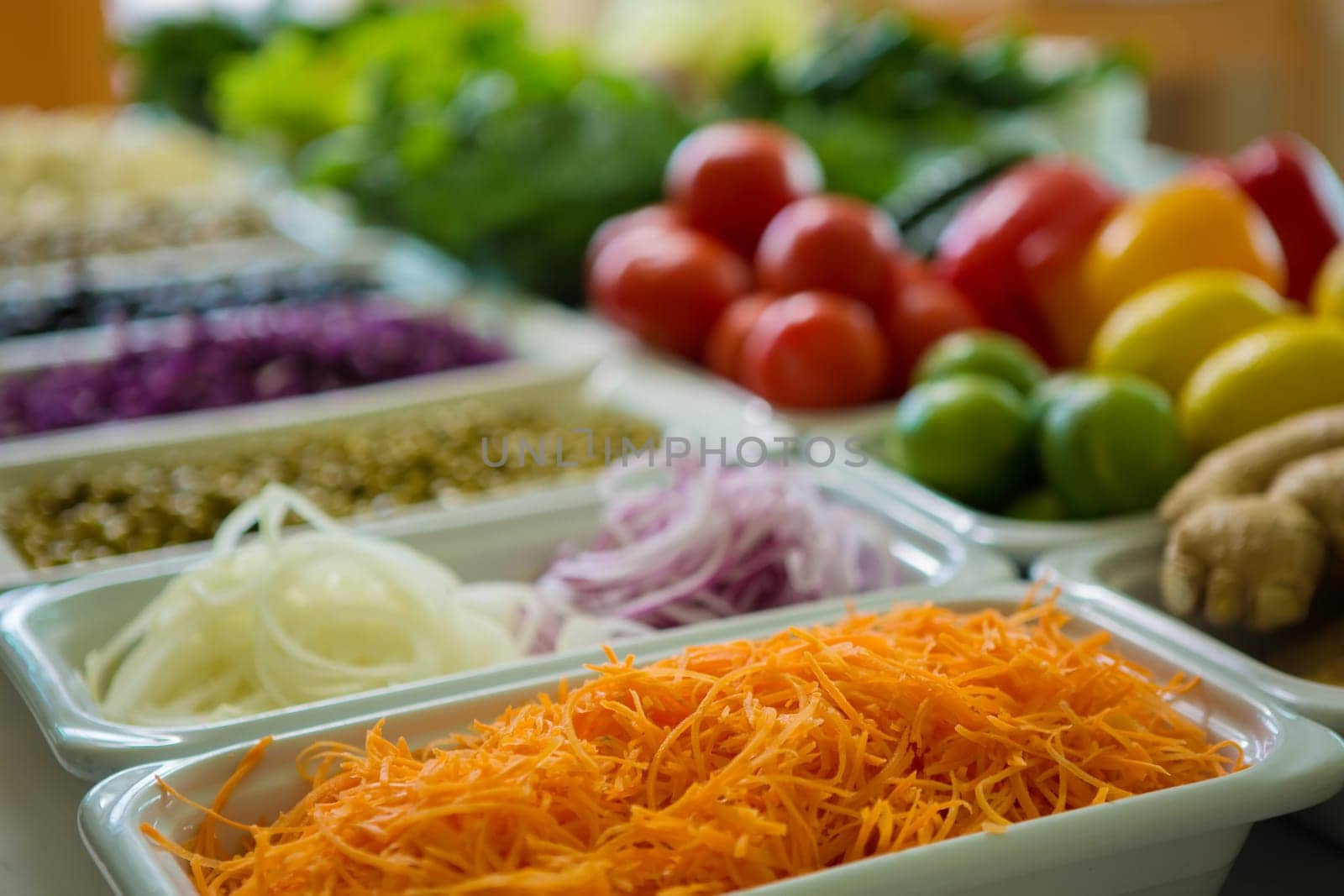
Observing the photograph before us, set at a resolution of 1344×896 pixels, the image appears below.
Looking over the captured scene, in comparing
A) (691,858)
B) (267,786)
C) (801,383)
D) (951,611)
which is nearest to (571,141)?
(801,383)

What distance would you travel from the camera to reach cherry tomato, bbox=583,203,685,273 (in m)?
2.05

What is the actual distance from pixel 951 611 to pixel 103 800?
24.7 inches

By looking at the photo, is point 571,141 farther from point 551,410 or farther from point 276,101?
point 276,101

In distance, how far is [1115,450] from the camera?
1299 mm

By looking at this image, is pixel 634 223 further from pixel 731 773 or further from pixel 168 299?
pixel 731 773

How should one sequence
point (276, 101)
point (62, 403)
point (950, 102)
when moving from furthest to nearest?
1. point (276, 101)
2. point (950, 102)
3. point (62, 403)

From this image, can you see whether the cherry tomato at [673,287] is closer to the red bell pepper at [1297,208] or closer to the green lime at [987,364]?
the green lime at [987,364]

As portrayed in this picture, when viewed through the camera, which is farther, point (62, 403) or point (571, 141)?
point (571, 141)

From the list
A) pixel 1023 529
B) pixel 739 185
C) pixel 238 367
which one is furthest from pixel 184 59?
pixel 1023 529

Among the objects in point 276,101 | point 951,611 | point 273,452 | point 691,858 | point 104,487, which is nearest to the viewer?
point 691,858

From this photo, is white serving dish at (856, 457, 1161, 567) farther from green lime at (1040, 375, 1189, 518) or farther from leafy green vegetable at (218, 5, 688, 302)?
leafy green vegetable at (218, 5, 688, 302)

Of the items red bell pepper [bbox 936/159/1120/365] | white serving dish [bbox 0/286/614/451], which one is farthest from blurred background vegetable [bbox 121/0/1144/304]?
red bell pepper [bbox 936/159/1120/365]

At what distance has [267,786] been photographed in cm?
91

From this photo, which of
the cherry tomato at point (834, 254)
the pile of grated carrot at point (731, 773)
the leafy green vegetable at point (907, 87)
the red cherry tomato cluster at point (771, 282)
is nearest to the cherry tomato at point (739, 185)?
the red cherry tomato cluster at point (771, 282)
